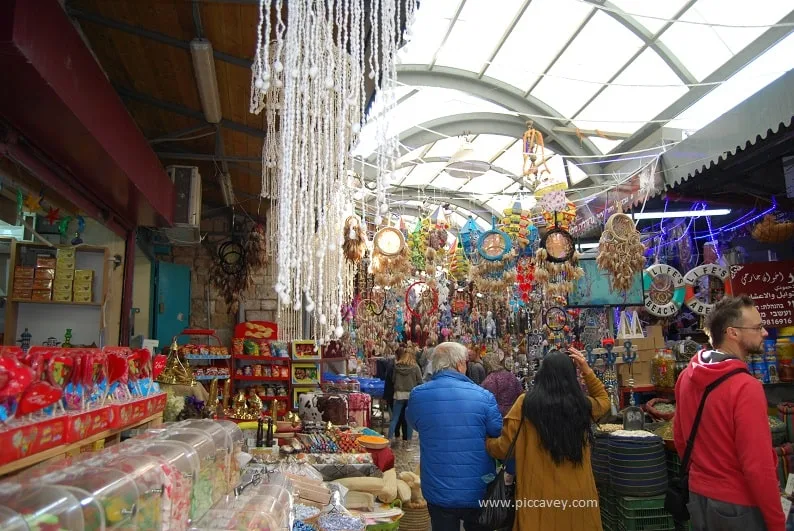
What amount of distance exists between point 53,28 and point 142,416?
1.46 m

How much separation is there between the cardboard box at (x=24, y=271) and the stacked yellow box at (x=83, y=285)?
266 millimetres

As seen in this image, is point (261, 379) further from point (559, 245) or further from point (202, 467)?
point (202, 467)

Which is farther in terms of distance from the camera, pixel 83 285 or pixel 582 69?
pixel 582 69

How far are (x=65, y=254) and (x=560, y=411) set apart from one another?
343cm

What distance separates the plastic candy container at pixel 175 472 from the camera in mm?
1527

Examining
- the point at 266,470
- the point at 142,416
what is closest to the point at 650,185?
the point at 266,470

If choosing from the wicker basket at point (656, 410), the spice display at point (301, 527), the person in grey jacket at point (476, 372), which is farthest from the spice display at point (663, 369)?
the spice display at point (301, 527)

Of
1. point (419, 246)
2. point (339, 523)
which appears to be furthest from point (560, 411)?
point (419, 246)

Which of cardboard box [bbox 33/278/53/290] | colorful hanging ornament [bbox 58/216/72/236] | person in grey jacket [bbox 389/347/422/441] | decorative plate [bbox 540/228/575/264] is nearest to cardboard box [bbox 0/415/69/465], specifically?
cardboard box [bbox 33/278/53/290]

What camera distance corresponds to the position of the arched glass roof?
21.4 feet

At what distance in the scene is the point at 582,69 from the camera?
26.8 ft

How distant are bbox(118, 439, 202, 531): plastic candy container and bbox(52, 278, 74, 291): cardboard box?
268 centimetres

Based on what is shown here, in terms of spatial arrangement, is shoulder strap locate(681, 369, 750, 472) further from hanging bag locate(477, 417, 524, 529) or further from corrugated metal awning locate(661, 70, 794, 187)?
corrugated metal awning locate(661, 70, 794, 187)

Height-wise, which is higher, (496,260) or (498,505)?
(496,260)
